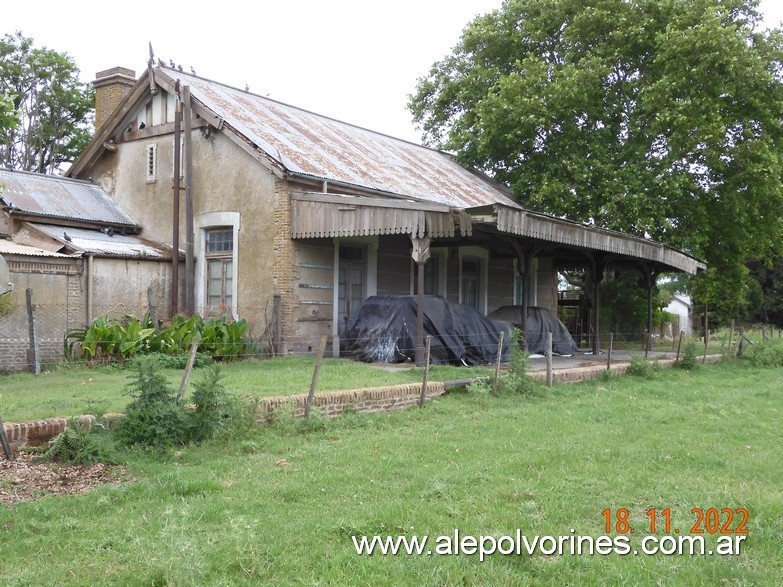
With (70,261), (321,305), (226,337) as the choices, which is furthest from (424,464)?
(70,261)

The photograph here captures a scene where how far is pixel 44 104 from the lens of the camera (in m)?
32.7

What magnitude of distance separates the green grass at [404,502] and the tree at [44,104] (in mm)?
29350

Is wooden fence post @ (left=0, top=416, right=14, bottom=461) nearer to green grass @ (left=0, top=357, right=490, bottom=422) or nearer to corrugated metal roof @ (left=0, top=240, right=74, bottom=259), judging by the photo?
green grass @ (left=0, top=357, right=490, bottom=422)

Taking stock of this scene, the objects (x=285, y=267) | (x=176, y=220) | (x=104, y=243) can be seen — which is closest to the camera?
(x=285, y=267)

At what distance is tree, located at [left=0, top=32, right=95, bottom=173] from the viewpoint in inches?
1258

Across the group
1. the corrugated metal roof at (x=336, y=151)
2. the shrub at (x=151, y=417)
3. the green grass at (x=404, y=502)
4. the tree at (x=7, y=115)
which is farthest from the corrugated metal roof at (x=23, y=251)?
the green grass at (x=404, y=502)

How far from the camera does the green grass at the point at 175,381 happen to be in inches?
319

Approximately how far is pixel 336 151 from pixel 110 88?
21.8 feet

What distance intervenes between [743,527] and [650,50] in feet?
68.5

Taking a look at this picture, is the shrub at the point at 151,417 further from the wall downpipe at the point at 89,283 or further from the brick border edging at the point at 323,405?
the wall downpipe at the point at 89,283

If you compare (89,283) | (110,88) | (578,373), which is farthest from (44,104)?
A: (578,373)

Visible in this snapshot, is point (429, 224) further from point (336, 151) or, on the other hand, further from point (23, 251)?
point (23, 251)

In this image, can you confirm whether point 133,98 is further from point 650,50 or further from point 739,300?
point 739,300
